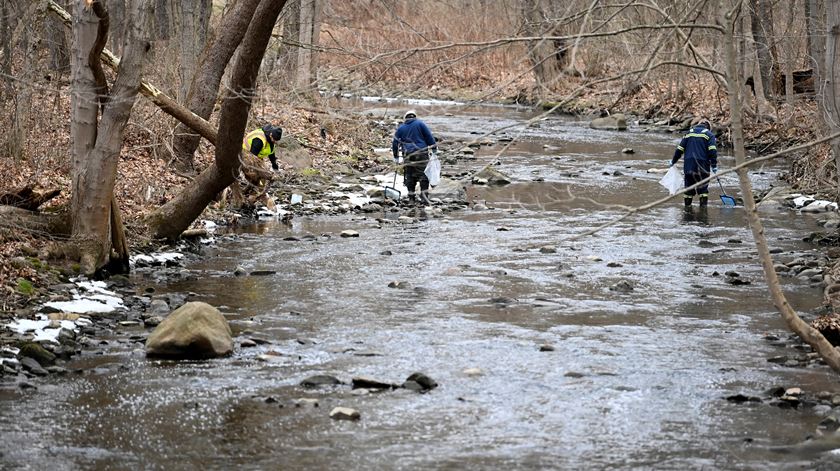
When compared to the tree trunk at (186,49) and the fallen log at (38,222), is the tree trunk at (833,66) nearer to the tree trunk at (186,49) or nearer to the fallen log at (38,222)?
the fallen log at (38,222)

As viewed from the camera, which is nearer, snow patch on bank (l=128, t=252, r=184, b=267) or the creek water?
the creek water

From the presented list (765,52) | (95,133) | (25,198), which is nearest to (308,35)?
(765,52)

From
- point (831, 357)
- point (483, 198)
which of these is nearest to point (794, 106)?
point (483, 198)

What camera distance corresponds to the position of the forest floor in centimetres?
1068

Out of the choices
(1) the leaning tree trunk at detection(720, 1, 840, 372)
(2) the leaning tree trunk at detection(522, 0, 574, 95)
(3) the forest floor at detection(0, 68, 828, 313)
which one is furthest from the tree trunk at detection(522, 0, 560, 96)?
(1) the leaning tree trunk at detection(720, 1, 840, 372)

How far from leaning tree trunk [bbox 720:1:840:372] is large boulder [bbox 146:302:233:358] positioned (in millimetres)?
4377

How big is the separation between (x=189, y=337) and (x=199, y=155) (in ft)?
33.9

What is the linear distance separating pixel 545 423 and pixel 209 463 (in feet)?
7.59

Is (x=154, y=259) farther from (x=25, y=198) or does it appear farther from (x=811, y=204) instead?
(x=811, y=204)

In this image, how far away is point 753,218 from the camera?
7.28 meters

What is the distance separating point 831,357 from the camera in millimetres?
7520

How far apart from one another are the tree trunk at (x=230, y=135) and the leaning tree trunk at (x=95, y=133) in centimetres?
116

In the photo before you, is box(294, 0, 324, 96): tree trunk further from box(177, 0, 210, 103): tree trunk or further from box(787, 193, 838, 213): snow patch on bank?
box(787, 193, 838, 213): snow patch on bank

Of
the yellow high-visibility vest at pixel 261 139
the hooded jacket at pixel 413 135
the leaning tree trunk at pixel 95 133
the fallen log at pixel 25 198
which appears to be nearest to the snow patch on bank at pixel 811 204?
the hooded jacket at pixel 413 135
